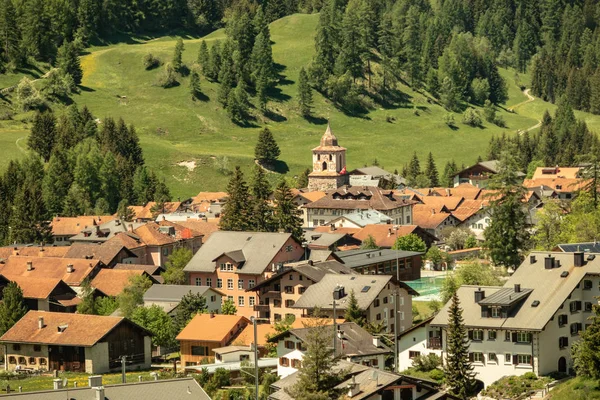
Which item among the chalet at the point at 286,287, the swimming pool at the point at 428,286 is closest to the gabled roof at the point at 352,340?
the chalet at the point at 286,287

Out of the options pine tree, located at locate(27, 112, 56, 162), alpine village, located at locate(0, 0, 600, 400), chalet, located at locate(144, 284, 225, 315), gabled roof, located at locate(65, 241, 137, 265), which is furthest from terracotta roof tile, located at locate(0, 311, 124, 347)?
pine tree, located at locate(27, 112, 56, 162)

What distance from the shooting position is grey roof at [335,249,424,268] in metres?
115

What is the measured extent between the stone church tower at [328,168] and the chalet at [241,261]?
68762 millimetres

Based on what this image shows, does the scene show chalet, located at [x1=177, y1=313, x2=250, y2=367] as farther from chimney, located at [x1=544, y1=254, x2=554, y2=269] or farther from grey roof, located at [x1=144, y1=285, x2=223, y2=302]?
chimney, located at [x1=544, y1=254, x2=554, y2=269]

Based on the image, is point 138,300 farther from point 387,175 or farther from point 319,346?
point 387,175

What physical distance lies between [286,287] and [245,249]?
1202cm

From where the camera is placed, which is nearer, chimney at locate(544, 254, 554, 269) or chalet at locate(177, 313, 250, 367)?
chimney at locate(544, 254, 554, 269)

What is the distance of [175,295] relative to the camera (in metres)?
105

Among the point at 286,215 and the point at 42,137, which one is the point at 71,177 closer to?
the point at 42,137

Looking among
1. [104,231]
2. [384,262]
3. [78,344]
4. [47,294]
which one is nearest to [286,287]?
[384,262]

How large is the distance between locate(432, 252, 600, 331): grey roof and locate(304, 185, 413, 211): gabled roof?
74543mm

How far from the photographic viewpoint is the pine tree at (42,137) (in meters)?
186

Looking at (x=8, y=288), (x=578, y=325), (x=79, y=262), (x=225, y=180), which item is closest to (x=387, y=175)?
(x=225, y=180)

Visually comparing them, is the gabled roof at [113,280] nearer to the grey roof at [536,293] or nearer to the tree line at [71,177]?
the tree line at [71,177]
